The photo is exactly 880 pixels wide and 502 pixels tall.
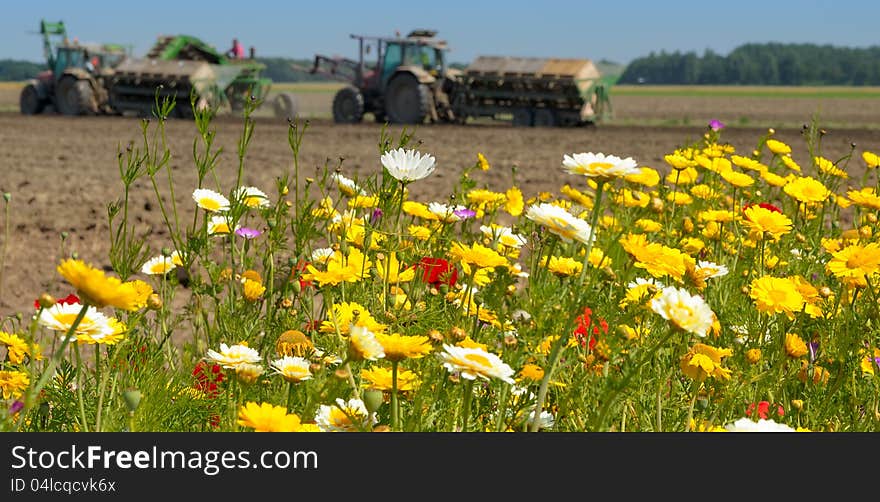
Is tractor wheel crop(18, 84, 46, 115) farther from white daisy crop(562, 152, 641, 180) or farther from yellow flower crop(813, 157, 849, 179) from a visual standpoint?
white daisy crop(562, 152, 641, 180)

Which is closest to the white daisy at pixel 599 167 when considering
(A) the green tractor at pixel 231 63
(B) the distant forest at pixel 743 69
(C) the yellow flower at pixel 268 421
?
(C) the yellow flower at pixel 268 421

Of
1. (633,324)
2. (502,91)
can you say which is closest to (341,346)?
(633,324)

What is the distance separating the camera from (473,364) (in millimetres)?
1368

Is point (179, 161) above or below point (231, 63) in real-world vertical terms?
below

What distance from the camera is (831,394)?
82.5 inches

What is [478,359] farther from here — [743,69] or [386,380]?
[743,69]

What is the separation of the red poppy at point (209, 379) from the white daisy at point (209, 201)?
41cm

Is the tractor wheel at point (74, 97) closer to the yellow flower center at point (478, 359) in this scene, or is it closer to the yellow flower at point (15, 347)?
the yellow flower at point (15, 347)

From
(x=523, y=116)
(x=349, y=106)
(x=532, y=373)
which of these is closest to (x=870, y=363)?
(x=532, y=373)

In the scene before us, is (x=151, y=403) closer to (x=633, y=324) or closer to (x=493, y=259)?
(x=493, y=259)

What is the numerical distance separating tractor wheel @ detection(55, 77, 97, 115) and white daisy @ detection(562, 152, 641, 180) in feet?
78.6

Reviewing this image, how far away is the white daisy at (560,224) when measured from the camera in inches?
65.0

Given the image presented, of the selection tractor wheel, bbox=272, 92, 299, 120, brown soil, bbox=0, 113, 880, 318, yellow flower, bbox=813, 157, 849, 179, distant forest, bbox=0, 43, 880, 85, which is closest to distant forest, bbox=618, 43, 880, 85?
distant forest, bbox=0, 43, 880, 85

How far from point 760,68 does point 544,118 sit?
367 feet
